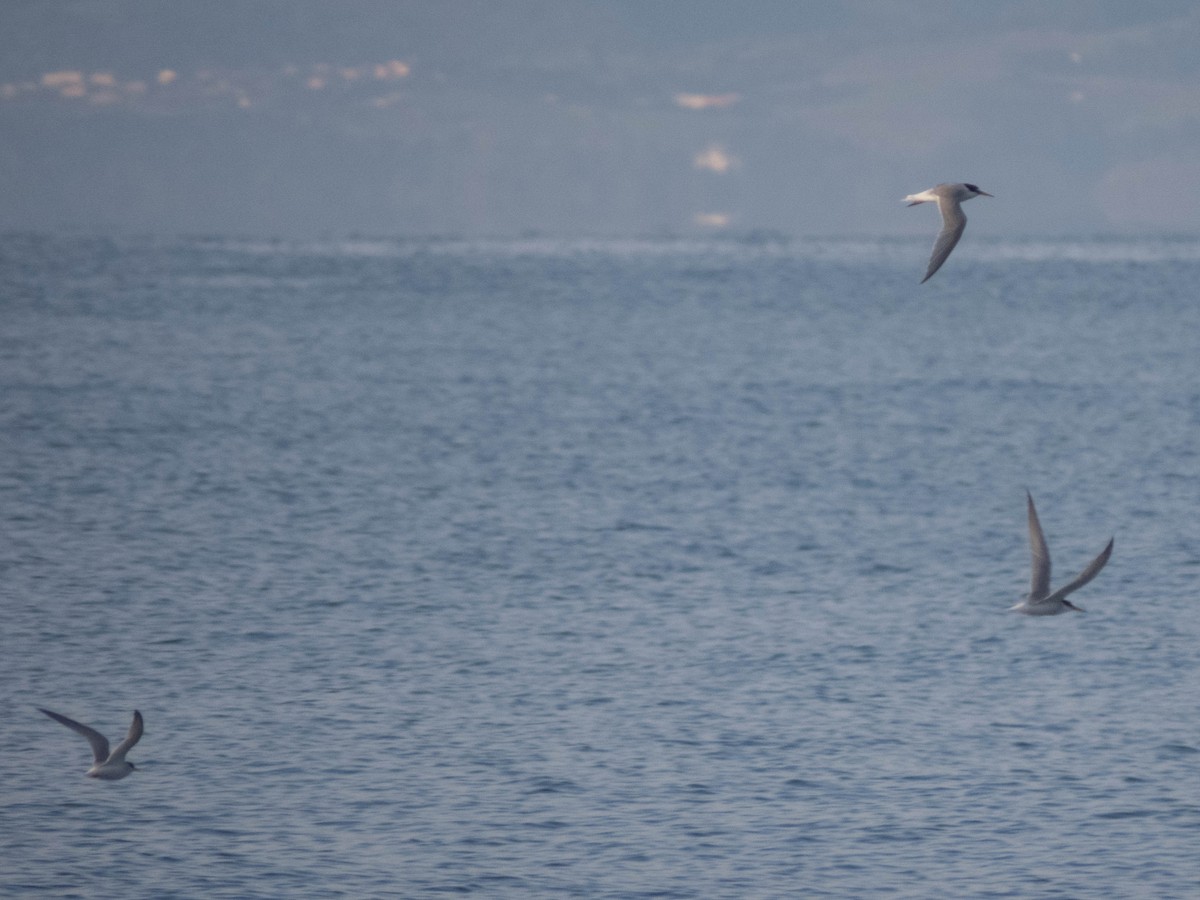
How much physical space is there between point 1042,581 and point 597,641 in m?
11.2

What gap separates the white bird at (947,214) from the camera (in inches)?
653

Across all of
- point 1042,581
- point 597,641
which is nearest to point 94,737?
point 1042,581

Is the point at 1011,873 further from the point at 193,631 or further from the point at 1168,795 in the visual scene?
the point at 193,631

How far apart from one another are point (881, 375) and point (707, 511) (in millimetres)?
38872

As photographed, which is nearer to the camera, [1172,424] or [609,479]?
[609,479]

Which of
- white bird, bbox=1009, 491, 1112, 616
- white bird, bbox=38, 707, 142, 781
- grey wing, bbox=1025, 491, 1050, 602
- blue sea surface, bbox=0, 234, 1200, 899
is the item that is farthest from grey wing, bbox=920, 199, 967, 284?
white bird, bbox=38, 707, 142, 781

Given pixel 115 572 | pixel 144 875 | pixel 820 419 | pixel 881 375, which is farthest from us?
pixel 881 375

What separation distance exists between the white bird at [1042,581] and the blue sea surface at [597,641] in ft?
8.90

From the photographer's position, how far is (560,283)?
516ft

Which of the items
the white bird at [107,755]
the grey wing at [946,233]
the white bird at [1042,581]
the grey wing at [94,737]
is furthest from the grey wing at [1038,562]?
the grey wing at [94,737]

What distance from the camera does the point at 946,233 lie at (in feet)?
57.2

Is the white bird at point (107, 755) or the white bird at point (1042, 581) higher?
the white bird at point (1042, 581)

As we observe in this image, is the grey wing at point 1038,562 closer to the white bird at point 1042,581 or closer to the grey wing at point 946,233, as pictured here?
the white bird at point 1042,581

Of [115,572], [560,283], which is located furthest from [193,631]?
[560,283]
